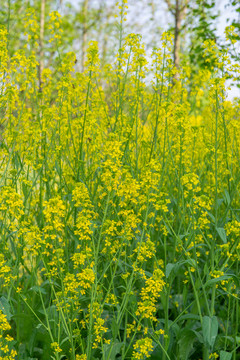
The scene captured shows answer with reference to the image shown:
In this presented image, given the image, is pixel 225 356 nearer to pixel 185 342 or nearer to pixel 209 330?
pixel 209 330

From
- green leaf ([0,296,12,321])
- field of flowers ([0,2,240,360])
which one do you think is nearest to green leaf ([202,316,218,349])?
field of flowers ([0,2,240,360])

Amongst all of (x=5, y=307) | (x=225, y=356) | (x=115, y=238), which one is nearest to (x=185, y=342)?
(x=225, y=356)

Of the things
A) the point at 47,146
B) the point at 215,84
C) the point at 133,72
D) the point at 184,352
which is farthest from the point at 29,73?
the point at 184,352

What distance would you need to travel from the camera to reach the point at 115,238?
2914mm

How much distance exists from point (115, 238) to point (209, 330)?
0.84 m

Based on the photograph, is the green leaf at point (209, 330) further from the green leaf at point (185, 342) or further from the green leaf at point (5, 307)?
the green leaf at point (5, 307)

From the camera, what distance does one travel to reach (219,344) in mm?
2932

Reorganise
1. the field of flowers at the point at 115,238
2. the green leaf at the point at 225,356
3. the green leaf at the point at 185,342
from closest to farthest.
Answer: the field of flowers at the point at 115,238, the green leaf at the point at 225,356, the green leaf at the point at 185,342

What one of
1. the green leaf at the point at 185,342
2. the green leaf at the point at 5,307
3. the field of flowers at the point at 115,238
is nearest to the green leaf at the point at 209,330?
the field of flowers at the point at 115,238

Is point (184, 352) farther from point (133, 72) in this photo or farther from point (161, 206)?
point (133, 72)

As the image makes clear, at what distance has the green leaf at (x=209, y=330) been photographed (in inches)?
94.7

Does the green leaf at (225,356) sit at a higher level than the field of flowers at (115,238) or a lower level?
lower

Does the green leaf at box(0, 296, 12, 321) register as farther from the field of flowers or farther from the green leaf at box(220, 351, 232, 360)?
the green leaf at box(220, 351, 232, 360)

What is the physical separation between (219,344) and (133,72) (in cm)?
206
